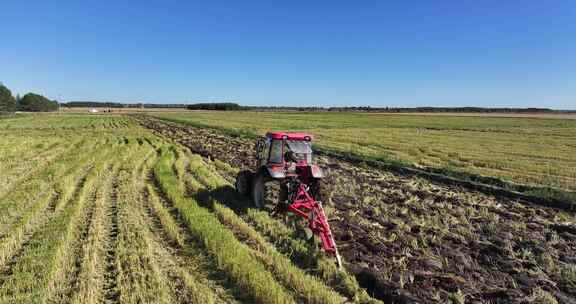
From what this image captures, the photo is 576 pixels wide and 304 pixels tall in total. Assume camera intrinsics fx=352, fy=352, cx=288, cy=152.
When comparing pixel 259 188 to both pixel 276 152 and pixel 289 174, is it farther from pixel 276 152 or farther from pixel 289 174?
pixel 276 152

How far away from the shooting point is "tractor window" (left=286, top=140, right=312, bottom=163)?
28.0 ft

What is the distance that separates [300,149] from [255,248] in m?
3.16

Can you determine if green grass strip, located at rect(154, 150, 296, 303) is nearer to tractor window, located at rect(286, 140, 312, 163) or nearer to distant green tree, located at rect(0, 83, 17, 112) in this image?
tractor window, located at rect(286, 140, 312, 163)

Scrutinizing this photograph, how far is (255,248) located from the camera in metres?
6.15

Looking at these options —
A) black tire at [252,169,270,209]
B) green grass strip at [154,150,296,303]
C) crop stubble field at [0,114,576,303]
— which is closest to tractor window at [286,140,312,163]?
black tire at [252,169,270,209]

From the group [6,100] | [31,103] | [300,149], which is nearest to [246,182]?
[300,149]

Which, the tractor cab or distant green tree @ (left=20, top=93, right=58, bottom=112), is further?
distant green tree @ (left=20, top=93, right=58, bottom=112)

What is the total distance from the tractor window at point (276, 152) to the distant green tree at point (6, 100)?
107 metres

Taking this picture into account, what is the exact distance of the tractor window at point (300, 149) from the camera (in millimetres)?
8539

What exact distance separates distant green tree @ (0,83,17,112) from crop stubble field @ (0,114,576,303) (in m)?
103

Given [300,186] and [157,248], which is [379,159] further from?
[157,248]

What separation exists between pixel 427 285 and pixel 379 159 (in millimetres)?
13498

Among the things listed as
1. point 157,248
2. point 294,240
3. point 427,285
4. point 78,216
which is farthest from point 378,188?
point 78,216

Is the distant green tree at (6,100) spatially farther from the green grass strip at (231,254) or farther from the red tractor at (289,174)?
the red tractor at (289,174)
